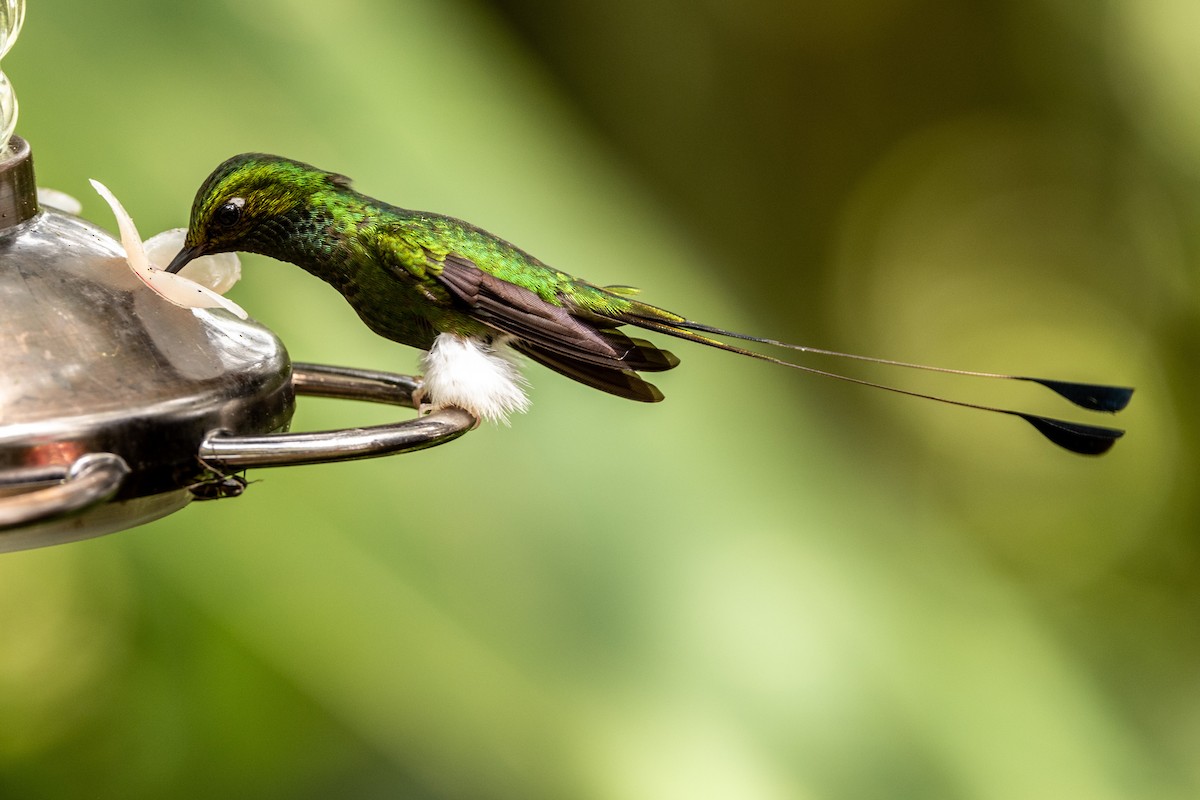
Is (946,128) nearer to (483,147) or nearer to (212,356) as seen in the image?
(483,147)

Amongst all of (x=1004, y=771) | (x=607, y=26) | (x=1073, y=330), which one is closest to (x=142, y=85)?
(x=607, y=26)

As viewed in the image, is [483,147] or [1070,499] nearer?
[483,147]

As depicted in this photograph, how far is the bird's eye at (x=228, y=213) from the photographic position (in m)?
1.32

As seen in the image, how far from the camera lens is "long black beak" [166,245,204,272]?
1.25 m

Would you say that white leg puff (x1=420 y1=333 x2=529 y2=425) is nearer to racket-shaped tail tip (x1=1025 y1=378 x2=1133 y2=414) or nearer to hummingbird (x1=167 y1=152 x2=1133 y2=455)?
hummingbird (x1=167 y1=152 x2=1133 y2=455)

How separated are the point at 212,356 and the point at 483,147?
7.31 ft

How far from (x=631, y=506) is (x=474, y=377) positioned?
62.5 inches

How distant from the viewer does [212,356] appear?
1068mm

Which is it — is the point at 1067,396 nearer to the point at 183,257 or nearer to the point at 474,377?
the point at 474,377

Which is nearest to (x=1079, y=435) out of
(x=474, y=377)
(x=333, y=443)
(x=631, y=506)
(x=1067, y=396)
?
(x=1067, y=396)

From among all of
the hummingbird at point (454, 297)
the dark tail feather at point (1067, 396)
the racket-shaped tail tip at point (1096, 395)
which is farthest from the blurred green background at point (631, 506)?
the racket-shaped tail tip at point (1096, 395)

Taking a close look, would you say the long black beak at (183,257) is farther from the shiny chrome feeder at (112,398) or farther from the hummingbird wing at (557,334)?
the hummingbird wing at (557,334)

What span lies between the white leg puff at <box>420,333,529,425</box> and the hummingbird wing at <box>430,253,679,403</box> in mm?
38

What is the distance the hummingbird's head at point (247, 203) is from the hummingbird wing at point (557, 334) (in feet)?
0.58
